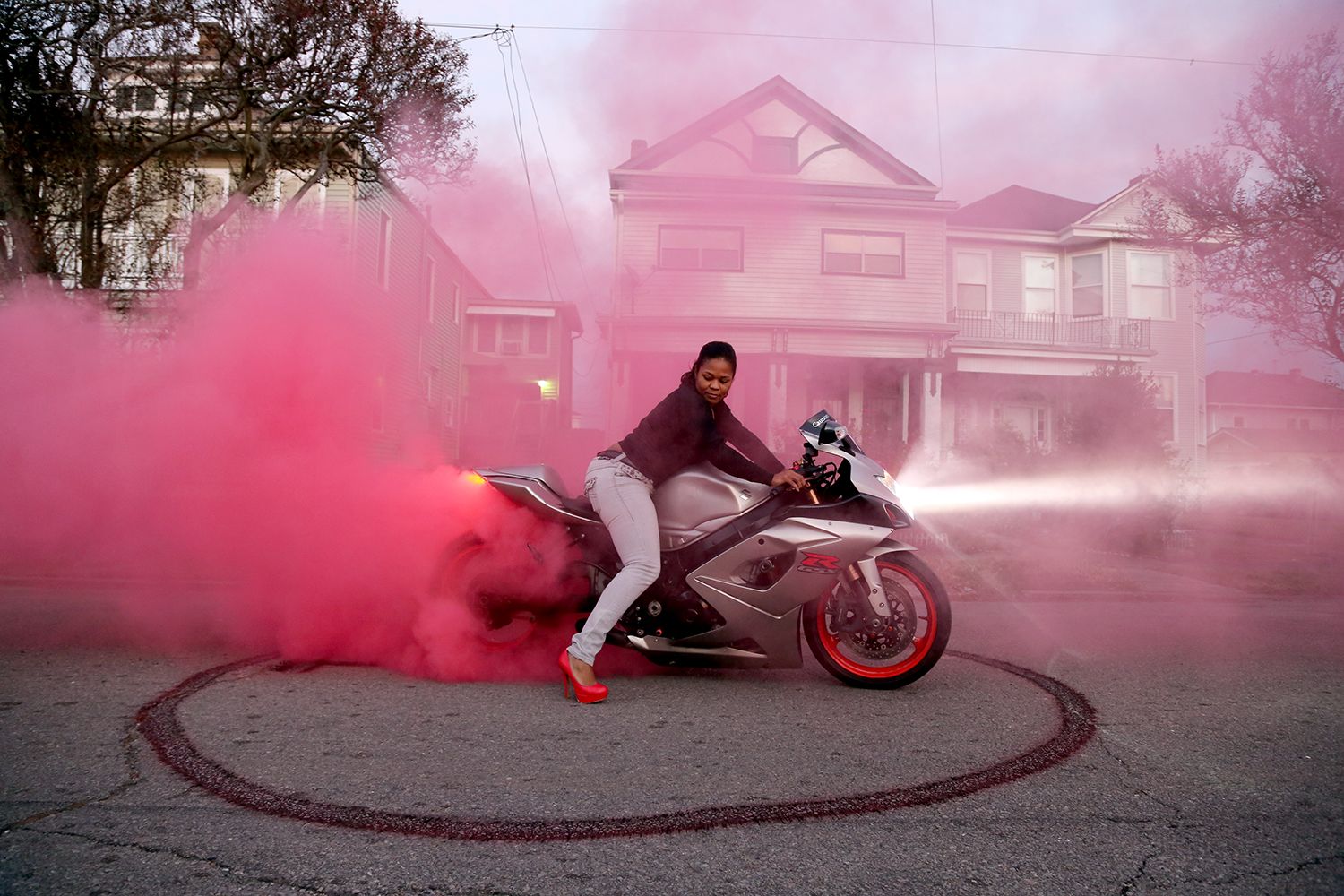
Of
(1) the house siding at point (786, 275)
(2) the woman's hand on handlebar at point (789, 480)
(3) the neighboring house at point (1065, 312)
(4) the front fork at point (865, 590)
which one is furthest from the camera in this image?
(3) the neighboring house at point (1065, 312)

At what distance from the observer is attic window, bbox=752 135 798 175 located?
61.6 feet

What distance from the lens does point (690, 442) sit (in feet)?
14.4

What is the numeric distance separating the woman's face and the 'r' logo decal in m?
0.92

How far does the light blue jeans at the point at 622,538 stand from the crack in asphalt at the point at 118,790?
1.79 metres

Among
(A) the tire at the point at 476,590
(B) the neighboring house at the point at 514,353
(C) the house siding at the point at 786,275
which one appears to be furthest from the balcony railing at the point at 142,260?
(B) the neighboring house at the point at 514,353

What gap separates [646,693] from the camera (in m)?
4.29

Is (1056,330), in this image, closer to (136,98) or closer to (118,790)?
(136,98)

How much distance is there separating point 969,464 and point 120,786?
13243mm

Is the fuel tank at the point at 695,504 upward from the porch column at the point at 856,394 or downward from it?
downward

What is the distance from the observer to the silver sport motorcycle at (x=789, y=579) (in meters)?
4.36

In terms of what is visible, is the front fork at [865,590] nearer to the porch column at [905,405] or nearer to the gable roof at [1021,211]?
the porch column at [905,405]

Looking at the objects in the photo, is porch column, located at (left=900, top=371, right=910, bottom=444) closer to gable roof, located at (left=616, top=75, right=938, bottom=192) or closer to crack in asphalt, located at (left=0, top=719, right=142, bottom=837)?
gable roof, located at (left=616, top=75, right=938, bottom=192)

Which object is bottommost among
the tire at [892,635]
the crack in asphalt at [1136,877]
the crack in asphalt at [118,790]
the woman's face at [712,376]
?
the crack in asphalt at [1136,877]

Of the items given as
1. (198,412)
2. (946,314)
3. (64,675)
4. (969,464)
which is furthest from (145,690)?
(946,314)
